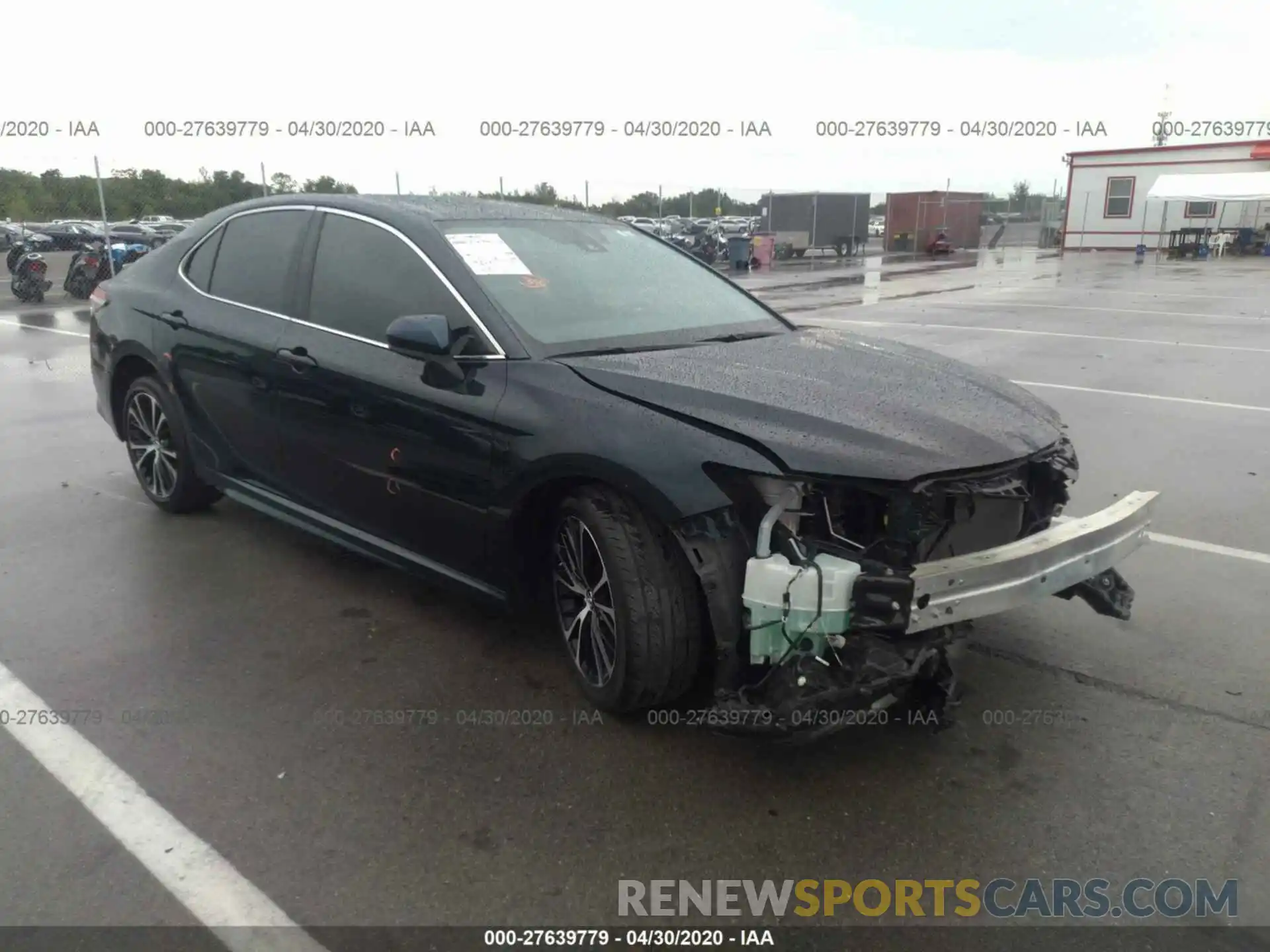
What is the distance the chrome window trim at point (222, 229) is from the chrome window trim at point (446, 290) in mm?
174

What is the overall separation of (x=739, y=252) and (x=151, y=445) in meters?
23.8

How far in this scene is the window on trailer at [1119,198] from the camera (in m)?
36.8

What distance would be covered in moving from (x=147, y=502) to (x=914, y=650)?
177 inches

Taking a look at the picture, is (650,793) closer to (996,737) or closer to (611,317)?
(996,737)

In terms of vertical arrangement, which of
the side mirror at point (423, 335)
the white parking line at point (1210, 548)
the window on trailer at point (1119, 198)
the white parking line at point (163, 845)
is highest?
the window on trailer at point (1119, 198)

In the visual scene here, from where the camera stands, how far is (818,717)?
8.71ft

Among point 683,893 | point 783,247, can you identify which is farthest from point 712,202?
point 683,893

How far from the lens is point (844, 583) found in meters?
2.58

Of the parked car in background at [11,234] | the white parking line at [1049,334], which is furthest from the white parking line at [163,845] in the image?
the parked car in background at [11,234]

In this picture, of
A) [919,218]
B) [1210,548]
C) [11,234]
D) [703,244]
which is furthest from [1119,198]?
[11,234]

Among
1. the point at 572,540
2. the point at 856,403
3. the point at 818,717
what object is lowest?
the point at 818,717

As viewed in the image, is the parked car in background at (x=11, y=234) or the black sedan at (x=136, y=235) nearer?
the black sedan at (x=136, y=235)

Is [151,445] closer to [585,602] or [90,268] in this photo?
[585,602]

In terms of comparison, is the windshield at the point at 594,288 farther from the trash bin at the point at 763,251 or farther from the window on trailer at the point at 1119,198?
the window on trailer at the point at 1119,198
